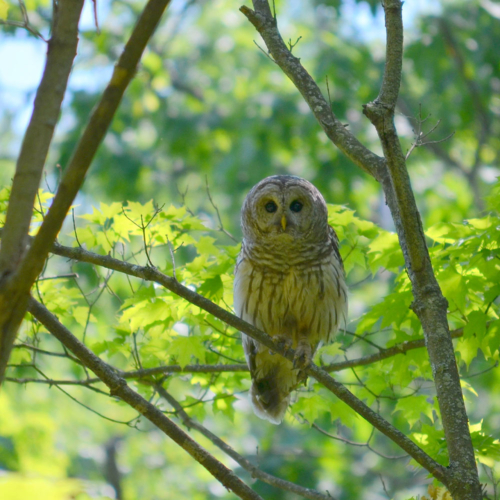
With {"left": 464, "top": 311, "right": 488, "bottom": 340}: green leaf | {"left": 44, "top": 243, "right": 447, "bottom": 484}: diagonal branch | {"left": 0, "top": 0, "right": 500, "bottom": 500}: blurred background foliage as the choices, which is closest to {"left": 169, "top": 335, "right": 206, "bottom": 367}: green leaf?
{"left": 44, "top": 243, "right": 447, "bottom": 484}: diagonal branch

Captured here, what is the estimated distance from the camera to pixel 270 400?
4.97 m

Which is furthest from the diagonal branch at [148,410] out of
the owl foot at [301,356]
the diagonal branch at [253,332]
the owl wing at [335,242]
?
the owl wing at [335,242]

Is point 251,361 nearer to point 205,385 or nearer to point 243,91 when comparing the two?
point 205,385

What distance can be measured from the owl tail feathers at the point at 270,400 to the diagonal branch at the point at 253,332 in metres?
1.83

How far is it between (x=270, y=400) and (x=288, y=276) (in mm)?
1059

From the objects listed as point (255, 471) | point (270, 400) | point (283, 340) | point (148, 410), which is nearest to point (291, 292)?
point (283, 340)

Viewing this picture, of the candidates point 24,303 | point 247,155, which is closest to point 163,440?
point 247,155

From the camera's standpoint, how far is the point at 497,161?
13.5 metres

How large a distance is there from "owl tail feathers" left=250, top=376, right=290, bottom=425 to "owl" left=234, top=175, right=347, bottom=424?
2.2 inches

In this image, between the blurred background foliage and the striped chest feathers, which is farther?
the blurred background foliage

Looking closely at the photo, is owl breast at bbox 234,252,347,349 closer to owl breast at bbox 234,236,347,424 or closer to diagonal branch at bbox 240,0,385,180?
owl breast at bbox 234,236,347,424

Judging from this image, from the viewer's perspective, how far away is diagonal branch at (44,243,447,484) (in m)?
2.71

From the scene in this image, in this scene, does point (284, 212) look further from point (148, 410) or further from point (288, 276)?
point (148, 410)

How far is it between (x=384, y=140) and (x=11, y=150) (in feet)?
47.9
